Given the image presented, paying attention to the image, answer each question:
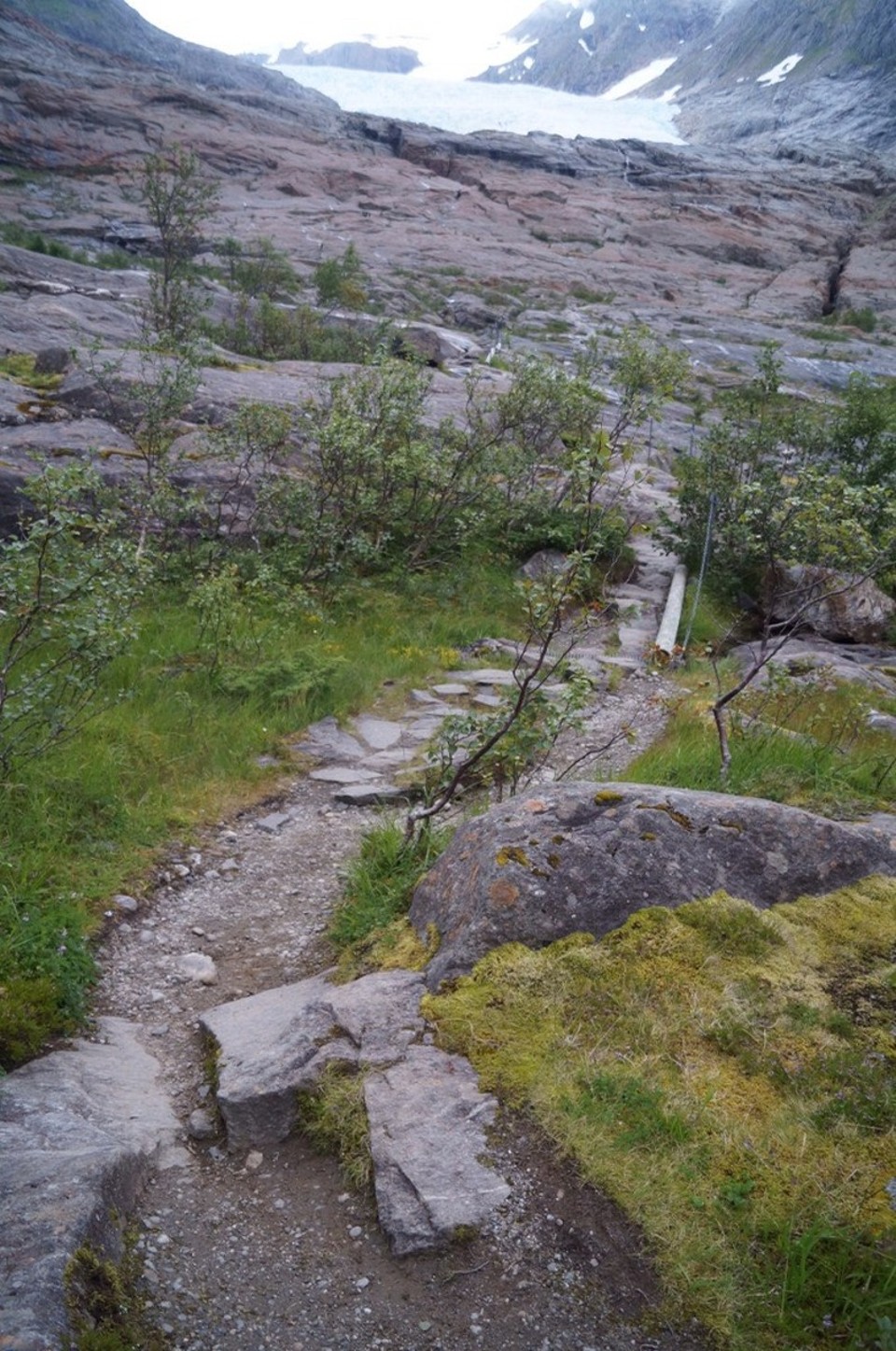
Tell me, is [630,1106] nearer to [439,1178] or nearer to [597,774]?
[439,1178]

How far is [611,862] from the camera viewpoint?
3.93 metres

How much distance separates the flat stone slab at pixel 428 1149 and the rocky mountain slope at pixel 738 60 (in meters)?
116

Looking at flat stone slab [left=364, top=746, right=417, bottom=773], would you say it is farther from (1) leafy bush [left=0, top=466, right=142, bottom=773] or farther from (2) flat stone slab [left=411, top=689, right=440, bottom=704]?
(1) leafy bush [left=0, top=466, right=142, bottom=773]

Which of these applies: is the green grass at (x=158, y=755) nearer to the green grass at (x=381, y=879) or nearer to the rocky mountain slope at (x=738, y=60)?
the green grass at (x=381, y=879)

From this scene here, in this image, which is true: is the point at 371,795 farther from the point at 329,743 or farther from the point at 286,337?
the point at 286,337

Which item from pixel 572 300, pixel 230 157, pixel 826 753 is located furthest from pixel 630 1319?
pixel 230 157

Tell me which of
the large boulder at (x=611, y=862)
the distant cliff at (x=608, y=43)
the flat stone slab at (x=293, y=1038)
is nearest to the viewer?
the flat stone slab at (x=293, y=1038)

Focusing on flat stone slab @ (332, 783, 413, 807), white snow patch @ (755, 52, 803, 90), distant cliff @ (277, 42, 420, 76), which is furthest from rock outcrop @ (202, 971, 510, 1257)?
distant cliff @ (277, 42, 420, 76)

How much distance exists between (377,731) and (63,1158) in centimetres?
536

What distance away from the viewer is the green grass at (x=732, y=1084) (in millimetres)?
2400

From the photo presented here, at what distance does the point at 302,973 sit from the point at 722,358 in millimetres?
44604

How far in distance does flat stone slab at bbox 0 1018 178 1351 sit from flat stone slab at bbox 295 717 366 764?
3609 mm

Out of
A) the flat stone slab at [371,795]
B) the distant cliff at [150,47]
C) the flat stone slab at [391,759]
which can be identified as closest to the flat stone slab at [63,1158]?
the flat stone slab at [371,795]

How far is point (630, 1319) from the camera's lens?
243 cm
